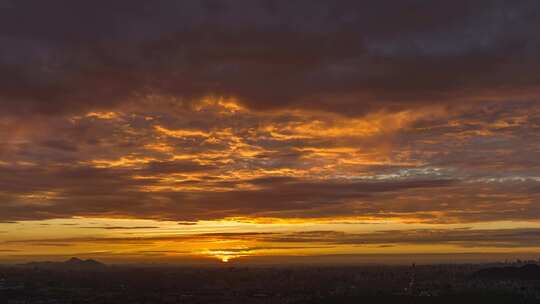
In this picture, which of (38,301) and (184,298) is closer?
(38,301)

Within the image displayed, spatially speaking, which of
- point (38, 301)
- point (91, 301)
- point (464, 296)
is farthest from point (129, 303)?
point (464, 296)

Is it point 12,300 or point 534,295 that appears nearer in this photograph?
point 534,295

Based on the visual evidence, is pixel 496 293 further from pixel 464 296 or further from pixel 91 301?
pixel 91 301

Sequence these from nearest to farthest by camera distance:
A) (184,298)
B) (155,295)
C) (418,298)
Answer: (418,298), (184,298), (155,295)

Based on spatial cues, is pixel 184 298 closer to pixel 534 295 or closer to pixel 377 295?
pixel 377 295

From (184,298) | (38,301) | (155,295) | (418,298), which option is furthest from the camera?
(155,295)

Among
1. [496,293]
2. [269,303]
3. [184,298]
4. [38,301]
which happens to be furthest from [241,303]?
[496,293]

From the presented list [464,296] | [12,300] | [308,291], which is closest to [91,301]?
[12,300]

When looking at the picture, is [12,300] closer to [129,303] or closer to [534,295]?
[129,303]

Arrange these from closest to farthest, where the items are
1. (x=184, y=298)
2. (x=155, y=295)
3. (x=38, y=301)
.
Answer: (x=38, y=301) → (x=184, y=298) → (x=155, y=295)
